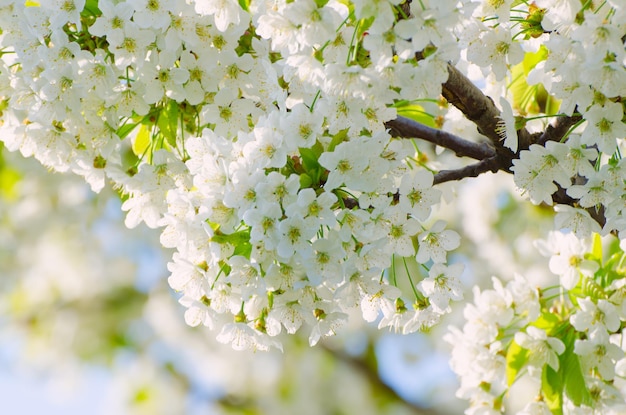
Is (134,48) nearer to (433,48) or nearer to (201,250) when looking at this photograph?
(201,250)

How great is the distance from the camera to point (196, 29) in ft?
5.38

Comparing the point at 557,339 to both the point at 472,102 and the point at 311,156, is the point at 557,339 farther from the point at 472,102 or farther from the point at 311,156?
the point at 311,156

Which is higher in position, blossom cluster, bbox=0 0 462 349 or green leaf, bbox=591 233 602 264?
blossom cluster, bbox=0 0 462 349

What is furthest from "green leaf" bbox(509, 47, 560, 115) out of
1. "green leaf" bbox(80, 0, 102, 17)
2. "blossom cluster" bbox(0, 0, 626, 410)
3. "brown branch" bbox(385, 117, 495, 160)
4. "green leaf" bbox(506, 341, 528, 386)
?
"green leaf" bbox(80, 0, 102, 17)

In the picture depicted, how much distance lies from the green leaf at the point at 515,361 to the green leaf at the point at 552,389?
6cm

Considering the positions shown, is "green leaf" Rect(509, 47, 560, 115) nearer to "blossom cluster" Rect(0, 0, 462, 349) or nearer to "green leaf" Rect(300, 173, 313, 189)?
"blossom cluster" Rect(0, 0, 462, 349)

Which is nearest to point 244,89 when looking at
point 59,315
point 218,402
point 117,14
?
point 117,14

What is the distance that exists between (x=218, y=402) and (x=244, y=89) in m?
5.58

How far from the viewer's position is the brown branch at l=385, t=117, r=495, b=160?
6.21ft

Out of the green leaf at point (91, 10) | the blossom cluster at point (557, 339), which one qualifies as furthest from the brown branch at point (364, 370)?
the green leaf at point (91, 10)

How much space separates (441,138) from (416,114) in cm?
14

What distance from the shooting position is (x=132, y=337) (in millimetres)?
7473

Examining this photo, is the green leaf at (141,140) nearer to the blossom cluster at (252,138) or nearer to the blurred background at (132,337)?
the blossom cluster at (252,138)

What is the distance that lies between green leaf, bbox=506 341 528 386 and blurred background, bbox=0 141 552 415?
3699 millimetres
